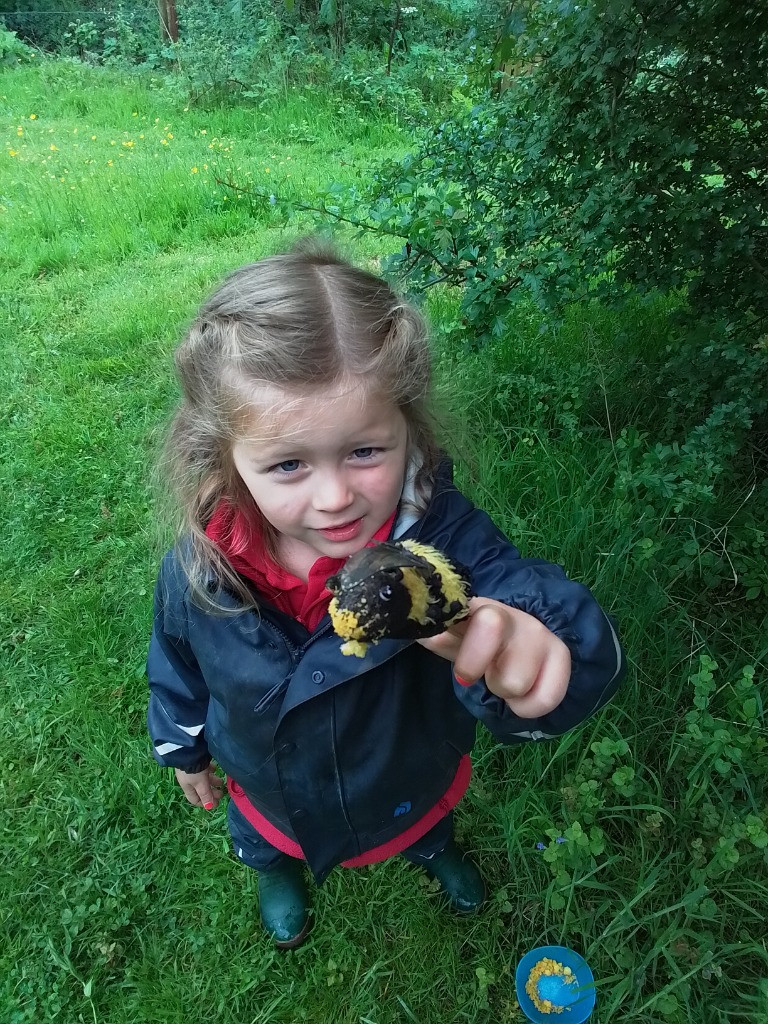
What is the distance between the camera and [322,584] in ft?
5.17

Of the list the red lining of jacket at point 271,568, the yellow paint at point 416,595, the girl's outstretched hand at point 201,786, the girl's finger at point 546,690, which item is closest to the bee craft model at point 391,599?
the yellow paint at point 416,595

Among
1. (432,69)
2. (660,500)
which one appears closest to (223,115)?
(432,69)

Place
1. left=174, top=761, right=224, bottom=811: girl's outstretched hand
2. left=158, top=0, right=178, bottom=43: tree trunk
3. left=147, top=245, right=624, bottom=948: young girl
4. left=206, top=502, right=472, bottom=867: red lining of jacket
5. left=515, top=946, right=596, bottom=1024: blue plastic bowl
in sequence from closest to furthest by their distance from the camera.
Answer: left=147, top=245, right=624, bottom=948: young girl, left=206, top=502, right=472, bottom=867: red lining of jacket, left=515, top=946, right=596, bottom=1024: blue plastic bowl, left=174, top=761, right=224, bottom=811: girl's outstretched hand, left=158, top=0, right=178, bottom=43: tree trunk

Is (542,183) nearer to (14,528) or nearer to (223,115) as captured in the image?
(14,528)

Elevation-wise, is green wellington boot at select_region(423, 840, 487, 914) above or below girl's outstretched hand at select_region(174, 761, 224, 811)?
below

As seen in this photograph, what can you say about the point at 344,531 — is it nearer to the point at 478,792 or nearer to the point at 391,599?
the point at 391,599

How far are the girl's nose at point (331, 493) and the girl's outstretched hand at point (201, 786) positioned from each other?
111 centimetres

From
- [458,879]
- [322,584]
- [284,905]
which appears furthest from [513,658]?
[284,905]

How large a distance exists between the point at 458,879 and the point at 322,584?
117 centimetres

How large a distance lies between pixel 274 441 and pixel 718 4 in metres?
1.87

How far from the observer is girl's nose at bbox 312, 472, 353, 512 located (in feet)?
4.43

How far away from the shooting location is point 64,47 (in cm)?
1379

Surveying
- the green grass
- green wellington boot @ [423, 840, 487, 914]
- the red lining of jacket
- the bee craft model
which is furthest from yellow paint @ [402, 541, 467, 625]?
green wellington boot @ [423, 840, 487, 914]

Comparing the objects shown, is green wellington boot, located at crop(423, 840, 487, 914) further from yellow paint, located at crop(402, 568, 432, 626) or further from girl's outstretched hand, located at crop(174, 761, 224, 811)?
yellow paint, located at crop(402, 568, 432, 626)
